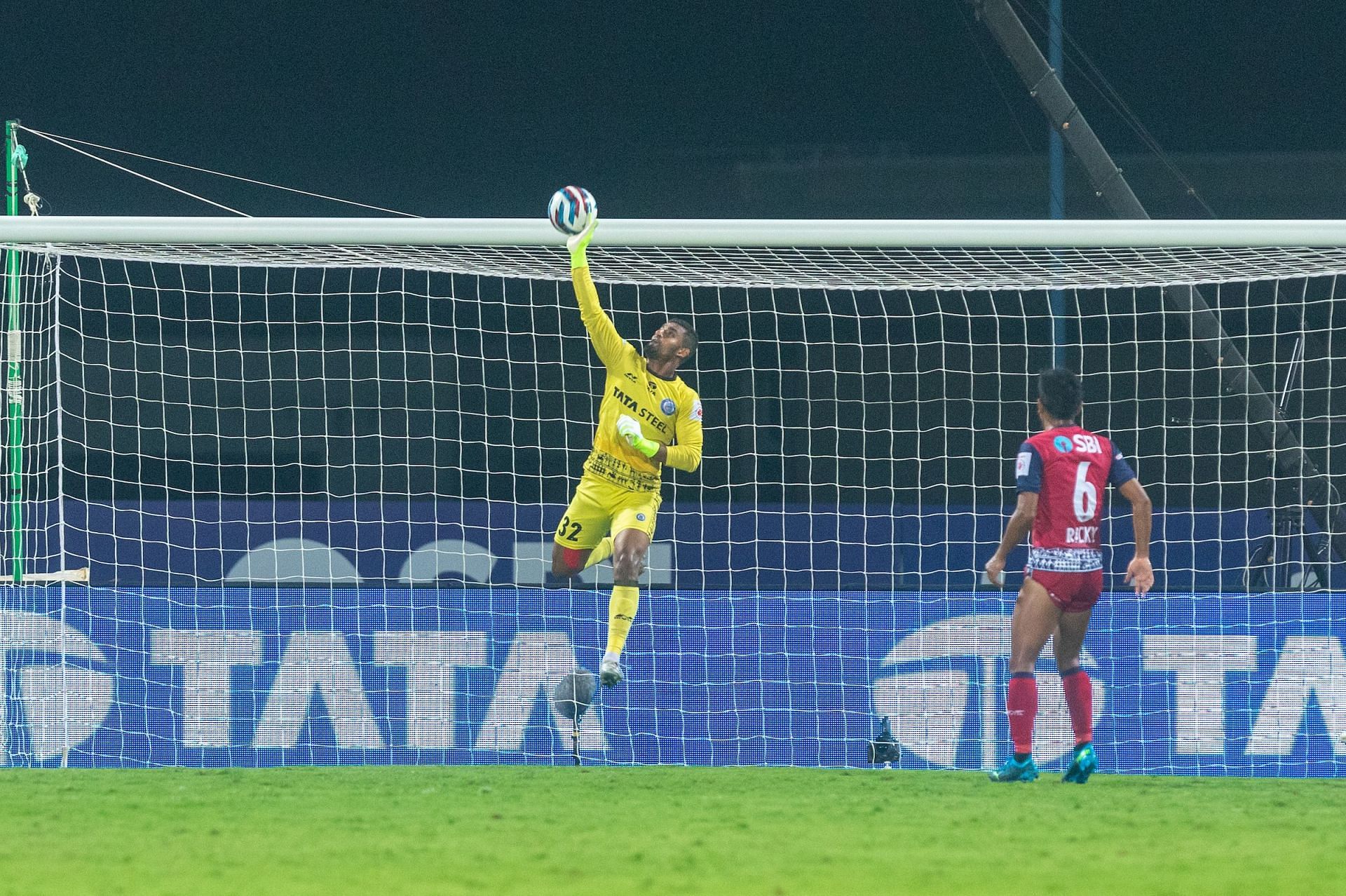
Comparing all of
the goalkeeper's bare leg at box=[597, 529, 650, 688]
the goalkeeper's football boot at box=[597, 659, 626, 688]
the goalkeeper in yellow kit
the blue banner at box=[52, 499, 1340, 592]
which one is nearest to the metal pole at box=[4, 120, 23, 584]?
the blue banner at box=[52, 499, 1340, 592]

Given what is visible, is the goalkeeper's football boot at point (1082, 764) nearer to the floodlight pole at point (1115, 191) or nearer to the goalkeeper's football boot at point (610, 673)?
the goalkeeper's football boot at point (610, 673)

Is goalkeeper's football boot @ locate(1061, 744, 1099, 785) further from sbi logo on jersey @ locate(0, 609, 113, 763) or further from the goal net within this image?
sbi logo on jersey @ locate(0, 609, 113, 763)

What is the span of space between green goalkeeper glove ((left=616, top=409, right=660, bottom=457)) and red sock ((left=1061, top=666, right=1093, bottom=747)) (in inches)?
76.0

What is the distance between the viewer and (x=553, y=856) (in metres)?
4.39

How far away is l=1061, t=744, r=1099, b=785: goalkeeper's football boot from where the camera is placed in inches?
242

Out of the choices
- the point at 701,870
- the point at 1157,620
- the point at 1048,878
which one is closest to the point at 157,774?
the point at 701,870

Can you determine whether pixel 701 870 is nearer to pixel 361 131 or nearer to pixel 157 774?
pixel 157 774

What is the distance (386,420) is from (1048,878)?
10788mm

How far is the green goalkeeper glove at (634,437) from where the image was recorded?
666cm

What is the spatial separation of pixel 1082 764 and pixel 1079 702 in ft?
0.79

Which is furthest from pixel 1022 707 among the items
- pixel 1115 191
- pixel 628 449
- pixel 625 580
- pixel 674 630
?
pixel 1115 191

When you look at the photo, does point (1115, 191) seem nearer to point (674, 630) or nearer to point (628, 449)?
point (674, 630)

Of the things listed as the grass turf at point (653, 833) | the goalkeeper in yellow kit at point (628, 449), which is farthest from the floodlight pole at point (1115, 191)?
the goalkeeper in yellow kit at point (628, 449)

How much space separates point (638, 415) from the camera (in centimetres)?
699
